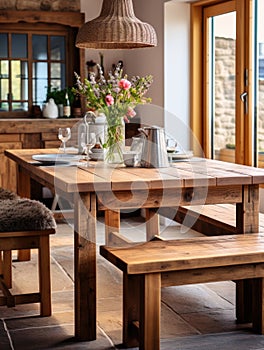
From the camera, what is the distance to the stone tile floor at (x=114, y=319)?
3162 millimetres

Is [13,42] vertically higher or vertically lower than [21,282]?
higher

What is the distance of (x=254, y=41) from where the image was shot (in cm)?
545

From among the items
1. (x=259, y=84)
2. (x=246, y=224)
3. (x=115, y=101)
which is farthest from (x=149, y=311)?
(x=259, y=84)

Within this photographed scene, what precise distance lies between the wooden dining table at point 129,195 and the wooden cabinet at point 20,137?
298 cm

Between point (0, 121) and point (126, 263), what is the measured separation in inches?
151

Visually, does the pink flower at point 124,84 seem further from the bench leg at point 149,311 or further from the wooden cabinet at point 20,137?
the wooden cabinet at point 20,137

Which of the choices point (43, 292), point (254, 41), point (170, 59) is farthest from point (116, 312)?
point (170, 59)

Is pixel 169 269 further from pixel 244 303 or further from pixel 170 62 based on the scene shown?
pixel 170 62

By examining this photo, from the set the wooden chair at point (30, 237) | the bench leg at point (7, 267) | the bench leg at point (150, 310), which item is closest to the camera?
the bench leg at point (150, 310)

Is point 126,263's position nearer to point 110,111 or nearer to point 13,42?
point 110,111

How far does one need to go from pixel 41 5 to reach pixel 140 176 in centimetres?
408

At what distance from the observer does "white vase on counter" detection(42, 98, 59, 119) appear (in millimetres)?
6766

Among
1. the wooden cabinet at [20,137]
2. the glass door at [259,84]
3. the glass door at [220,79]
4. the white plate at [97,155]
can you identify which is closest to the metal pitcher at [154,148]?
the white plate at [97,155]

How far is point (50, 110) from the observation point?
22.2 ft
